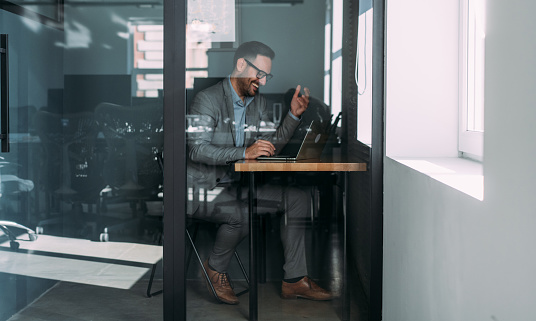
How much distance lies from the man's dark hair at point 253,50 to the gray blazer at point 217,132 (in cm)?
15

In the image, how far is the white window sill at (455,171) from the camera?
1.70 meters

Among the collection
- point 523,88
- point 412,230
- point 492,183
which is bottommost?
point 412,230

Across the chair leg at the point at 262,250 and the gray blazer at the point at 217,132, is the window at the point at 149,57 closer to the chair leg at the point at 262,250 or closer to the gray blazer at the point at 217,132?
the gray blazer at the point at 217,132

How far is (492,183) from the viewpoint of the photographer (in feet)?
4.50

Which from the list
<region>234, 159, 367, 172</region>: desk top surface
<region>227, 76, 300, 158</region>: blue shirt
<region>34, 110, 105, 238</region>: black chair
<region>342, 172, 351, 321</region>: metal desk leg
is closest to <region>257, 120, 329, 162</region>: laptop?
<region>234, 159, 367, 172</region>: desk top surface

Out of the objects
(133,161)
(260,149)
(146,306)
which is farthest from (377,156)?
(146,306)

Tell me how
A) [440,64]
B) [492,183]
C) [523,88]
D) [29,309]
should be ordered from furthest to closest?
[29,309]
[440,64]
[492,183]
[523,88]

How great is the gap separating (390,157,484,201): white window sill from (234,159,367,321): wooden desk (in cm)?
38

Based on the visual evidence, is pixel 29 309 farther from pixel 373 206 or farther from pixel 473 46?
pixel 473 46

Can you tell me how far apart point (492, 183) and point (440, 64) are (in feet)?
5.00

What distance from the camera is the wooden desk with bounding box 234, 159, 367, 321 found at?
311cm

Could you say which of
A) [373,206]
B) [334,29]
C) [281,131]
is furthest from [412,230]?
[334,29]

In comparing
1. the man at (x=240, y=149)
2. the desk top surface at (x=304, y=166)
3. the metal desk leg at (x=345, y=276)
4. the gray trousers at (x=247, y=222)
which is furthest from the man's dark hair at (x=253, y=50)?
the metal desk leg at (x=345, y=276)

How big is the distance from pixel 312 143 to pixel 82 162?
1290 millimetres
